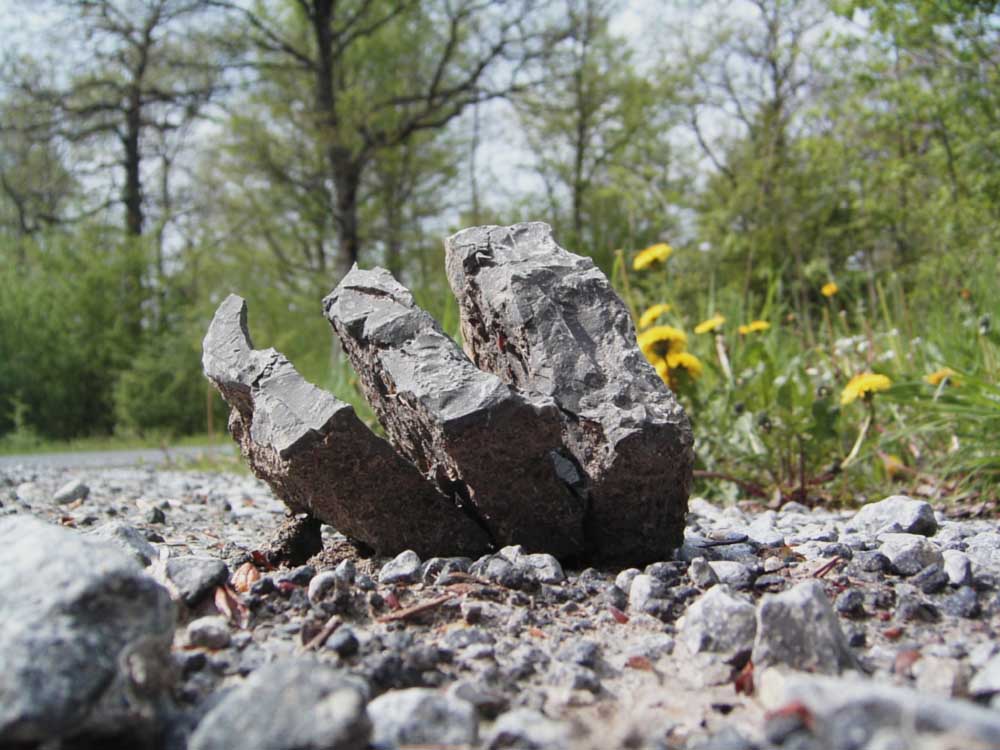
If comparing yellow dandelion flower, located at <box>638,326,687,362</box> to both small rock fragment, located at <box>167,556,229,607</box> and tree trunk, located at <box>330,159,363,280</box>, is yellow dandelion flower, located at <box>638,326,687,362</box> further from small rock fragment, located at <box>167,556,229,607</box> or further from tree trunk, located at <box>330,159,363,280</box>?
tree trunk, located at <box>330,159,363,280</box>

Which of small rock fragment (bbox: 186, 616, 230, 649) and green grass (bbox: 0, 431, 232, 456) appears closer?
small rock fragment (bbox: 186, 616, 230, 649)

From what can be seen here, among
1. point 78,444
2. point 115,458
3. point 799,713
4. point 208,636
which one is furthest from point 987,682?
point 78,444

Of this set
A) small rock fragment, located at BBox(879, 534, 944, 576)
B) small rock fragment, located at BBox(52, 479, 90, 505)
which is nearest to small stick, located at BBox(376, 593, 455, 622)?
Answer: small rock fragment, located at BBox(879, 534, 944, 576)

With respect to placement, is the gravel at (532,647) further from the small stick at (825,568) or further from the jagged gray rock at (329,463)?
the jagged gray rock at (329,463)

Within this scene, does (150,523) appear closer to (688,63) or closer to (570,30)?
(570,30)

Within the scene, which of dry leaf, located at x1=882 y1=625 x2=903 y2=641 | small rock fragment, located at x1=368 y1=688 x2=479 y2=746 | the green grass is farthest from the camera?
the green grass

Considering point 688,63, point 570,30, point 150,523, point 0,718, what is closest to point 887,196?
point 570,30

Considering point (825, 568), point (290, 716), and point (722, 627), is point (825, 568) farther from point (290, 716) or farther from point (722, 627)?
point (290, 716)

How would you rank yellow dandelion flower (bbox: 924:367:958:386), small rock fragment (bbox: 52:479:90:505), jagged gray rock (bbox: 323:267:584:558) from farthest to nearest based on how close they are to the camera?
1. small rock fragment (bbox: 52:479:90:505)
2. yellow dandelion flower (bbox: 924:367:958:386)
3. jagged gray rock (bbox: 323:267:584:558)
